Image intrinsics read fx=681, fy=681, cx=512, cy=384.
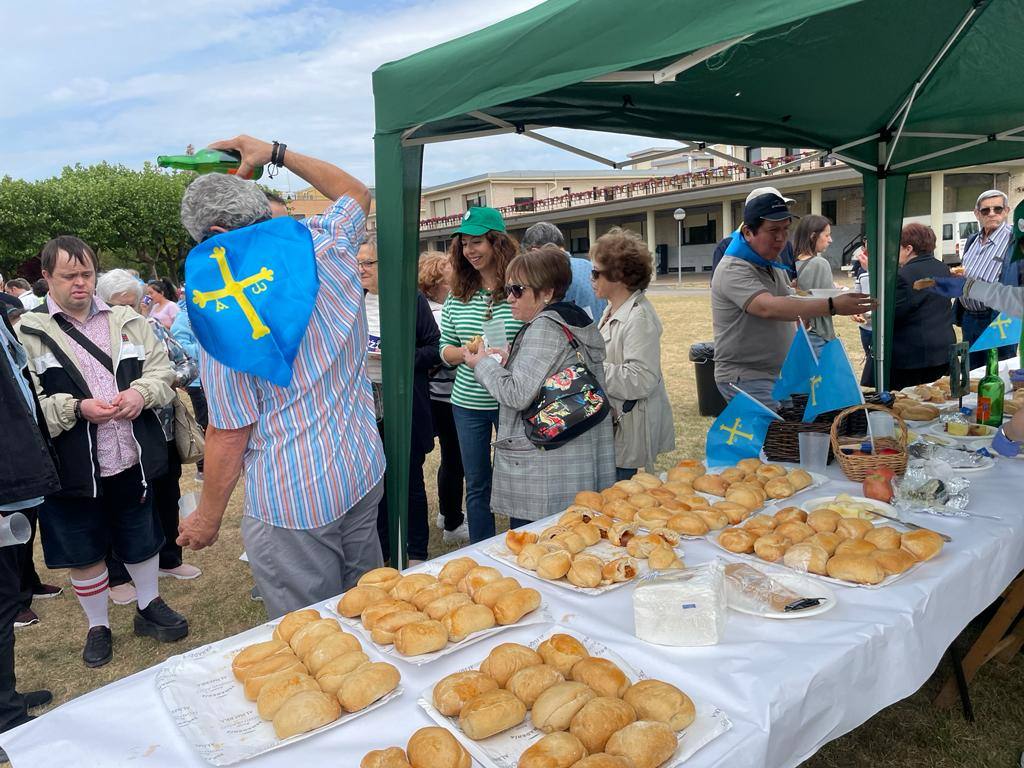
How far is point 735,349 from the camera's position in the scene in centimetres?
339

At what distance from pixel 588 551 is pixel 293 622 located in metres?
0.72

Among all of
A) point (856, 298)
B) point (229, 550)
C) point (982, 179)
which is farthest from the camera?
point (982, 179)

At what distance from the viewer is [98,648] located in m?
3.26

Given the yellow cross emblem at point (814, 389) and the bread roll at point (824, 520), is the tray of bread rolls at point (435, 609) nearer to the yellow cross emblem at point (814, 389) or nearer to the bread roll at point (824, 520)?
the bread roll at point (824, 520)

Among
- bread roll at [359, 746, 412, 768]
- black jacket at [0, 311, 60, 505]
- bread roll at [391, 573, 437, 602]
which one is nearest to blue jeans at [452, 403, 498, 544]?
black jacket at [0, 311, 60, 505]

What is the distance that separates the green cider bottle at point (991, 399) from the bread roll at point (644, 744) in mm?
2502

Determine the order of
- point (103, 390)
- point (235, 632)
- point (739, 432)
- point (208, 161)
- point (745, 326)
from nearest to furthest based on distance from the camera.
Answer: point (208, 161), point (739, 432), point (103, 390), point (745, 326), point (235, 632)

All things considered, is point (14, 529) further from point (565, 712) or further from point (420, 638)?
point (565, 712)

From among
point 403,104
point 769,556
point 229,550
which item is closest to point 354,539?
point 769,556

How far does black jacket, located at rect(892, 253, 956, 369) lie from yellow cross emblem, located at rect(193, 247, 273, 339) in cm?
451

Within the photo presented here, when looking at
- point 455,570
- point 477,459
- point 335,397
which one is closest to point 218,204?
point 335,397

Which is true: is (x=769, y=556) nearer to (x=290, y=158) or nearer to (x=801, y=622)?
(x=801, y=622)

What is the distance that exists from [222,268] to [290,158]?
26.6 inches

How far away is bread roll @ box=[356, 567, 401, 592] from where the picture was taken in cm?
159
